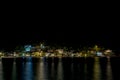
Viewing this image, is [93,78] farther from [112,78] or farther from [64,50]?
[64,50]

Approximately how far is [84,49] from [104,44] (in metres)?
9.29

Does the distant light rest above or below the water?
above

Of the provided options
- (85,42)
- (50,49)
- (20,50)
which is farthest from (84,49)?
(20,50)

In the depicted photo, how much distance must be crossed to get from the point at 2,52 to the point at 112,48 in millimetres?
33509

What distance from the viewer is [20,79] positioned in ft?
94.7

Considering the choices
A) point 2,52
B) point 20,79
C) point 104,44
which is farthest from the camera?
point 104,44

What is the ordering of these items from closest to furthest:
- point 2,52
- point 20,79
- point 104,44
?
1. point 20,79
2. point 2,52
3. point 104,44

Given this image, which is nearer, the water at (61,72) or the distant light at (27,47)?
the water at (61,72)

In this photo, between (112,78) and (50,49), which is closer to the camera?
(112,78)

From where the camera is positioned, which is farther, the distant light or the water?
the distant light

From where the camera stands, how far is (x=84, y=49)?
11438 cm

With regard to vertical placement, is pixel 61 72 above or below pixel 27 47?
below

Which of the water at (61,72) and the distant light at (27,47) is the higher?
the distant light at (27,47)

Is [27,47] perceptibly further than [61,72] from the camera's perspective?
Yes
